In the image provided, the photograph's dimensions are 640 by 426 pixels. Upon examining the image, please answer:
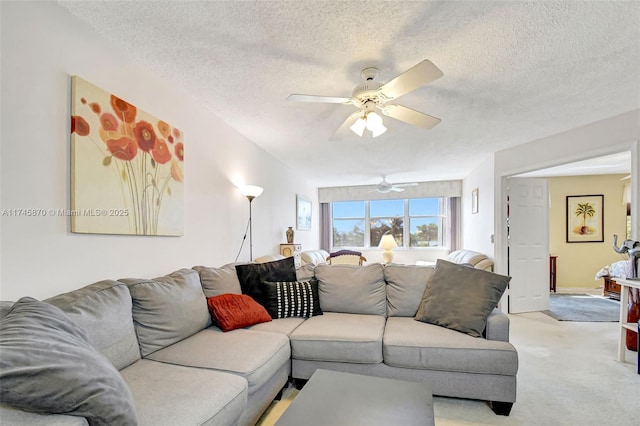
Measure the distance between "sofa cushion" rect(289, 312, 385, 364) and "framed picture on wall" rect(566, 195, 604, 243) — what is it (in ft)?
19.1

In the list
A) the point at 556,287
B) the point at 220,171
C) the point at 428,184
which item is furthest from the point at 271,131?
the point at 556,287

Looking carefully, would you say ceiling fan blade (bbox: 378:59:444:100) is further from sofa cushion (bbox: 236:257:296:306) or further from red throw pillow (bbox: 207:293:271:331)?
red throw pillow (bbox: 207:293:271:331)

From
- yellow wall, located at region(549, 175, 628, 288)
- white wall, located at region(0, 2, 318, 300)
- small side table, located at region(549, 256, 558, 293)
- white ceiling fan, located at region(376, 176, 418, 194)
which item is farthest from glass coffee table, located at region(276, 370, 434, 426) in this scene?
yellow wall, located at region(549, 175, 628, 288)

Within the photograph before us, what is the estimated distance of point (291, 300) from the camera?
7.86 feet

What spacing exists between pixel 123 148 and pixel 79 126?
0.28m

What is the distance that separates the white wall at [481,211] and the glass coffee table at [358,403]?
3.65 metres

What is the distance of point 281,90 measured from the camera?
7.63ft

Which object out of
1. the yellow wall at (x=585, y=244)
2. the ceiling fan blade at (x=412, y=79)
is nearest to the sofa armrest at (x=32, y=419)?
the ceiling fan blade at (x=412, y=79)

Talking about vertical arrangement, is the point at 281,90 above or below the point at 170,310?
above

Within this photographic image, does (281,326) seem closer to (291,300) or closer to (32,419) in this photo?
(291,300)

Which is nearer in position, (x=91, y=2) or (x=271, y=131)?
(x=91, y=2)

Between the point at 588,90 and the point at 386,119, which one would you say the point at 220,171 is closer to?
the point at 386,119

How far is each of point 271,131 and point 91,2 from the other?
1914 millimetres

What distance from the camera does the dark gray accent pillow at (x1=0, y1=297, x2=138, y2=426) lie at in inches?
29.8
